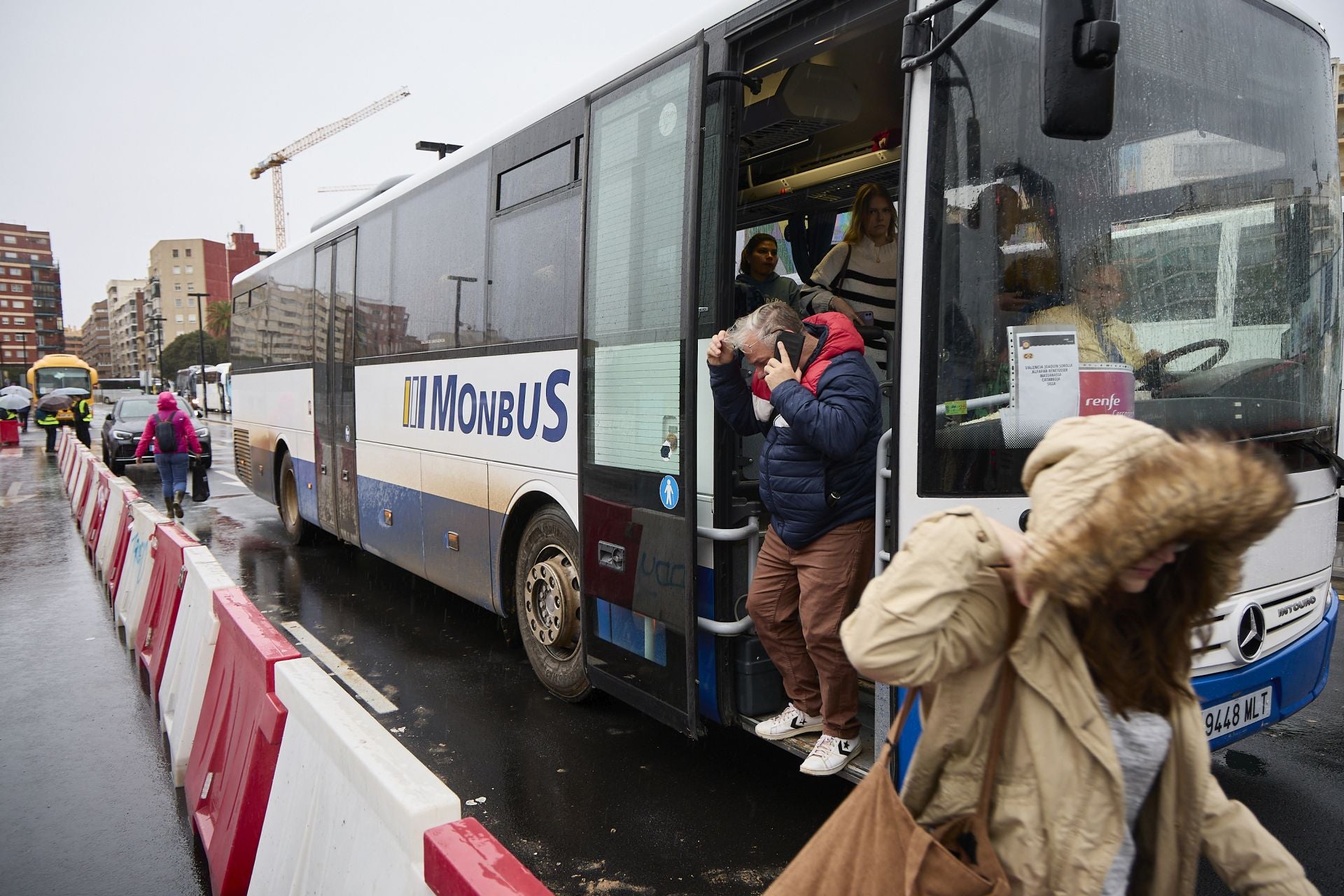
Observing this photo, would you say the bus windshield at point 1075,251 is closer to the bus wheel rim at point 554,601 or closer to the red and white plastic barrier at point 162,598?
the bus wheel rim at point 554,601

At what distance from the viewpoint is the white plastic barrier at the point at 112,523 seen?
27.2ft

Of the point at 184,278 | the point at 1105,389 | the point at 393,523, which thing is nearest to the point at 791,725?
the point at 1105,389

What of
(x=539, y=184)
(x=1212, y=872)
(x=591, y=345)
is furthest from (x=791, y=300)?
(x=1212, y=872)

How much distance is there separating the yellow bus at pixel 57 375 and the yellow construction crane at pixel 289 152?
195 feet

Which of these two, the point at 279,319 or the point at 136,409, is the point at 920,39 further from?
the point at 136,409

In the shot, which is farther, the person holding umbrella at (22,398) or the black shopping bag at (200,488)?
the person holding umbrella at (22,398)

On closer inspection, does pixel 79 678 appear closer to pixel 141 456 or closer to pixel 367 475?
pixel 367 475

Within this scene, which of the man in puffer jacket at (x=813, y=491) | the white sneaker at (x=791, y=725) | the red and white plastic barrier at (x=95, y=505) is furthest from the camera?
the red and white plastic barrier at (x=95, y=505)

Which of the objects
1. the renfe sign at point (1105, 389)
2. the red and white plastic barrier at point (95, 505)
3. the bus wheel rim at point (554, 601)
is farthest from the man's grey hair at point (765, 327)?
the red and white plastic barrier at point (95, 505)

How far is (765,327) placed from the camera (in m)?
3.70

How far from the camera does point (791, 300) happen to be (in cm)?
514

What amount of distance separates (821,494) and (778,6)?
186 cm

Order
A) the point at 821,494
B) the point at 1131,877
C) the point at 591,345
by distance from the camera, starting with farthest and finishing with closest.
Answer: the point at 591,345
the point at 821,494
the point at 1131,877

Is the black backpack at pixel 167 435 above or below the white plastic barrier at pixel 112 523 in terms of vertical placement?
above
